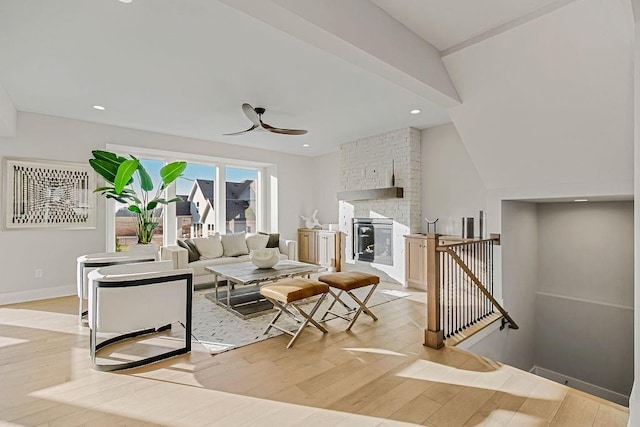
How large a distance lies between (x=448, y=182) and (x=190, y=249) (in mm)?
4573

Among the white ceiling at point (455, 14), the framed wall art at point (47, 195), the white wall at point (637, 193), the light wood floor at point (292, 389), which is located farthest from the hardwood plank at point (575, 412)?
the framed wall art at point (47, 195)

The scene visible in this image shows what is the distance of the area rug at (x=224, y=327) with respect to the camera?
10.1ft

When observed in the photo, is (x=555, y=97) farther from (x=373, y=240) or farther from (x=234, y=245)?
(x=234, y=245)

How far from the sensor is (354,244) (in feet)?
21.5

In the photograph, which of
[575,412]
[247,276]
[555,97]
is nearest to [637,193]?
[575,412]

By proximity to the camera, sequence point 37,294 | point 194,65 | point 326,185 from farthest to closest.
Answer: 1. point 326,185
2. point 37,294
3. point 194,65

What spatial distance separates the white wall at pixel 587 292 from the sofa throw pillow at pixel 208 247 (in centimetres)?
547

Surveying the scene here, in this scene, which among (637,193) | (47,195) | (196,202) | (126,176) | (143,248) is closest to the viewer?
(637,193)

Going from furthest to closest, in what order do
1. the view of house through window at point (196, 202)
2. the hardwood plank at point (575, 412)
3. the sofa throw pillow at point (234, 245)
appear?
1. the view of house through window at point (196, 202)
2. the sofa throw pillow at point (234, 245)
3. the hardwood plank at point (575, 412)

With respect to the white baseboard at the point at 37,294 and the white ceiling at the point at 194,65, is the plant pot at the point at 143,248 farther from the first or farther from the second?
the white ceiling at the point at 194,65

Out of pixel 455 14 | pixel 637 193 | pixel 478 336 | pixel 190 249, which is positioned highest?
pixel 455 14

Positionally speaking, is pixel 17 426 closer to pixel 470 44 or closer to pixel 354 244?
pixel 470 44

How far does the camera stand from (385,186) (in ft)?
19.5

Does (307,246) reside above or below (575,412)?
above
